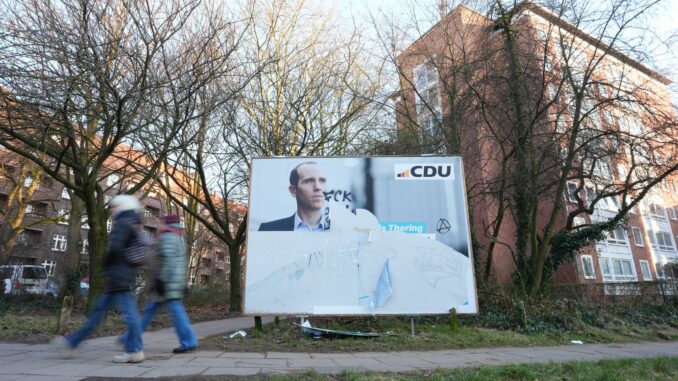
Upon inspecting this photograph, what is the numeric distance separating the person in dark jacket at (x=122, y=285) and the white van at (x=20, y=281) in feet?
37.6

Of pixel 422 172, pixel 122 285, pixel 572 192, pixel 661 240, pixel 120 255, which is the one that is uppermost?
pixel 661 240

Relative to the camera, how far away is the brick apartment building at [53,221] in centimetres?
1964

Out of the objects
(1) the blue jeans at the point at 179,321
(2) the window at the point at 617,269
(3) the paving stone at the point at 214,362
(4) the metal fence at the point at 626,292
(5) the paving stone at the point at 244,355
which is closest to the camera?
(3) the paving stone at the point at 214,362

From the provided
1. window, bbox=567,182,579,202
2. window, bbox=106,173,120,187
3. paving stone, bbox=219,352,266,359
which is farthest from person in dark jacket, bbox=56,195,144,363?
window, bbox=567,182,579,202

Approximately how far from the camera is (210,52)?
1010 centimetres

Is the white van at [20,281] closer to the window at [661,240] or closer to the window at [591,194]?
the window at [591,194]

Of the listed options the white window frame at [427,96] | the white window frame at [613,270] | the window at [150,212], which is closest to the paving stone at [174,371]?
the white window frame at [427,96]

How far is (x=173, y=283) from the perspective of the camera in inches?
215

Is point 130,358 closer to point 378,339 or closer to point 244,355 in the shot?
point 244,355

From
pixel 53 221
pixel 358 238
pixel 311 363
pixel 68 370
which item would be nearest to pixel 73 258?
pixel 53 221

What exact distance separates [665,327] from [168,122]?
13372mm

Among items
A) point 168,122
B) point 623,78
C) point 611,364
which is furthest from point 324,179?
point 623,78

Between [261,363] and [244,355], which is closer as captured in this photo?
[261,363]

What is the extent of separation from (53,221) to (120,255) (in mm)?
A: 23282
